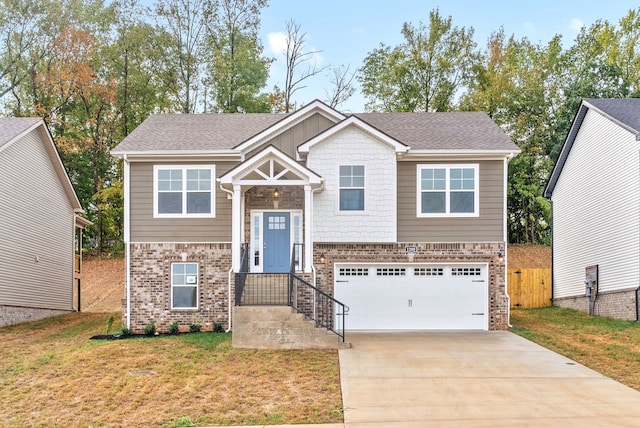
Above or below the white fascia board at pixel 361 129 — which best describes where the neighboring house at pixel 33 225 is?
below

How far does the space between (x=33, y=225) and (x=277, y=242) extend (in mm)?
10021

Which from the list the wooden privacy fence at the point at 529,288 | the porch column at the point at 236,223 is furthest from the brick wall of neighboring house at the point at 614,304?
the porch column at the point at 236,223

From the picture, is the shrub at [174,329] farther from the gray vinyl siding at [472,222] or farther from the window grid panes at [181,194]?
the gray vinyl siding at [472,222]

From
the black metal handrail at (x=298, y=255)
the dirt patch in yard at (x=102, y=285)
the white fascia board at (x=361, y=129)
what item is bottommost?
the dirt patch in yard at (x=102, y=285)

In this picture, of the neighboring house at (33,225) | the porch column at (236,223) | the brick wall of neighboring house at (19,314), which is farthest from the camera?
the neighboring house at (33,225)

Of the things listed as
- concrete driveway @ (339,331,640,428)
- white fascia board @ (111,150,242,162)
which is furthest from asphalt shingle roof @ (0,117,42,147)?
concrete driveway @ (339,331,640,428)

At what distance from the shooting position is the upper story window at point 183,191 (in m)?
19.1

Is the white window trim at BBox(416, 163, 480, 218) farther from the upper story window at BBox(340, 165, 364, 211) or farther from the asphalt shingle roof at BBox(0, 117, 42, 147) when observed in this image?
the asphalt shingle roof at BBox(0, 117, 42, 147)

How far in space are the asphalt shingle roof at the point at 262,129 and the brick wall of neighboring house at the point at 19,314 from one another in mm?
7211

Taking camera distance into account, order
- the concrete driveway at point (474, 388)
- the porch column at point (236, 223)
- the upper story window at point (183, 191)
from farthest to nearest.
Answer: the upper story window at point (183, 191) < the porch column at point (236, 223) < the concrete driveway at point (474, 388)

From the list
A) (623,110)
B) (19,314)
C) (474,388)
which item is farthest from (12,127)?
(623,110)

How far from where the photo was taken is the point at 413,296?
19219mm

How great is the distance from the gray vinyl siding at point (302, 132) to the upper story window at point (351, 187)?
158cm

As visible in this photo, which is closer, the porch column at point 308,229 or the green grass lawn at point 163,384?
the green grass lawn at point 163,384
